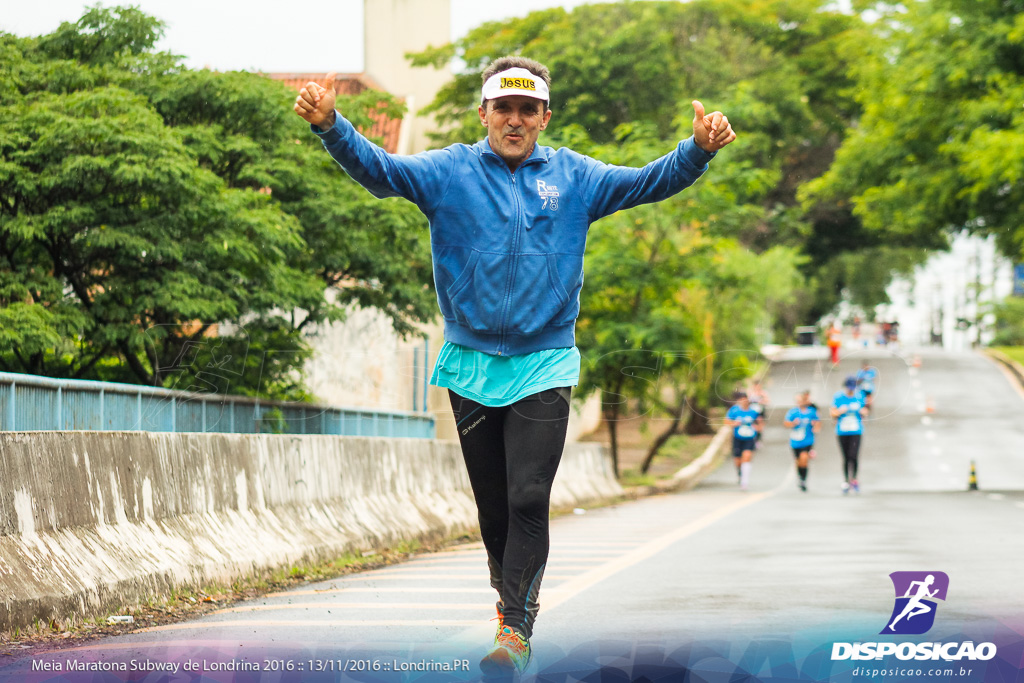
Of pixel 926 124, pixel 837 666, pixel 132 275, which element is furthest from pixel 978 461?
pixel 837 666

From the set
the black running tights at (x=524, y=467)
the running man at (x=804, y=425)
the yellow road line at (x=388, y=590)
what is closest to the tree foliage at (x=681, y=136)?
the running man at (x=804, y=425)

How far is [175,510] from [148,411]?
4.31 m

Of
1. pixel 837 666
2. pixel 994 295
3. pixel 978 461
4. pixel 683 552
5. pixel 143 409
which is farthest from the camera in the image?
pixel 994 295

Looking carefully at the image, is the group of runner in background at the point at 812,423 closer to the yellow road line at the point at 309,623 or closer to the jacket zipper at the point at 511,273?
the yellow road line at the point at 309,623

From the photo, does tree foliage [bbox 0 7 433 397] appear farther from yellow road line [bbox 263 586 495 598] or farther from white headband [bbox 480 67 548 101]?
white headband [bbox 480 67 548 101]

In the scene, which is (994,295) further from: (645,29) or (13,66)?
(13,66)

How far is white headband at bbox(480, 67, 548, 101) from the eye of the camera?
183 inches

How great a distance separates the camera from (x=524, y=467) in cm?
467

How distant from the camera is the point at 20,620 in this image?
5504 millimetres


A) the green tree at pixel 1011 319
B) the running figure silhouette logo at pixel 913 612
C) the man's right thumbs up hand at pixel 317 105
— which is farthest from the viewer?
the green tree at pixel 1011 319

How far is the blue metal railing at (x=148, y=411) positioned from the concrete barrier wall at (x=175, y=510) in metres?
1.57

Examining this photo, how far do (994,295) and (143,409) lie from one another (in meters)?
86.1

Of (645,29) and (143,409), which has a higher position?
(645,29)

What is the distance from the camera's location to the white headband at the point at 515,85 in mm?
4648
